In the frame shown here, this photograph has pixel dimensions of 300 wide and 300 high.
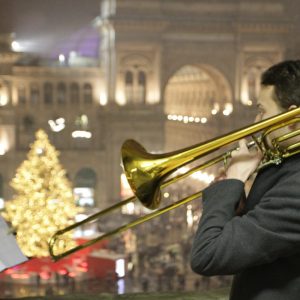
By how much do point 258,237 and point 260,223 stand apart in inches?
1.1

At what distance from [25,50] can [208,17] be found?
4554 mm

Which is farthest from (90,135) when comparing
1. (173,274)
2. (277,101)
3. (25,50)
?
(277,101)

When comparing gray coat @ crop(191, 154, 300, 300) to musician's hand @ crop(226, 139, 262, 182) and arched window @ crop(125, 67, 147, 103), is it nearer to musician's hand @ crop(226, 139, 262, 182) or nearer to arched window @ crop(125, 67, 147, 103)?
musician's hand @ crop(226, 139, 262, 182)

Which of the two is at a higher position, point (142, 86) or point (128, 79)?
point (128, 79)

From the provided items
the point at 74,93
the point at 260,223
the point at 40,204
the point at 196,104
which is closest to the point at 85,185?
the point at 74,93

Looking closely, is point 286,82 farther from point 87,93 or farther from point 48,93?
point 87,93

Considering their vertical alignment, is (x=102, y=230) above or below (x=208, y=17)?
below

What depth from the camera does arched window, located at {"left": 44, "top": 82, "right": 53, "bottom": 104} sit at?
47.7 ft

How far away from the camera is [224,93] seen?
15.9 m

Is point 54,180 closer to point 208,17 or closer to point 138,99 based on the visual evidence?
point 138,99

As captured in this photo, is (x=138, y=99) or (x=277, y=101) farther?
(x=138, y=99)

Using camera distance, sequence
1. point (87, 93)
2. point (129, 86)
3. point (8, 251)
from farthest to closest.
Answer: point (129, 86)
point (87, 93)
point (8, 251)

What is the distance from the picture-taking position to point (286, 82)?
4.24ft

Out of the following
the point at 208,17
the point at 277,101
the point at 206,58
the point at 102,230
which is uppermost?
the point at 277,101
